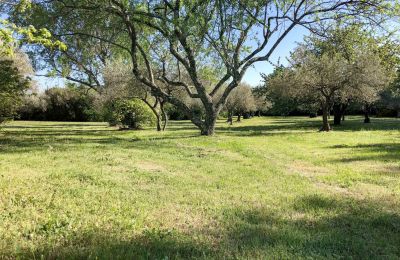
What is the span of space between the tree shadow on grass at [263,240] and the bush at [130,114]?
2606 centimetres

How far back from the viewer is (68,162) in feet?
35.6

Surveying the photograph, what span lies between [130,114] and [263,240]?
28.2m

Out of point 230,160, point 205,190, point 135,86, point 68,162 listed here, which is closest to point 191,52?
point 135,86

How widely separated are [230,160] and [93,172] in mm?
4554

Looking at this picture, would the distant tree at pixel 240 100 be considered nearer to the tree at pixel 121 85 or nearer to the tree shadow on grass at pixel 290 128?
the tree shadow on grass at pixel 290 128

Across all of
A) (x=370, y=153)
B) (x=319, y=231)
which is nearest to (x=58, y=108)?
(x=370, y=153)

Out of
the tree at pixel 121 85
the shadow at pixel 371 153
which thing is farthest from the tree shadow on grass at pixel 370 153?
the tree at pixel 121 85

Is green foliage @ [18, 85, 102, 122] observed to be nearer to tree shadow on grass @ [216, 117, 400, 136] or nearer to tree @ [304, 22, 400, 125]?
tree shadow on grass @ [216, 117, 400, 136]

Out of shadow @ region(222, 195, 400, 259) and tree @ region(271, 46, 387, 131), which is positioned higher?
tree @ region(271, 46, 387, 131)

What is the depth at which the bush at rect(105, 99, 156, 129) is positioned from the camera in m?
31.2

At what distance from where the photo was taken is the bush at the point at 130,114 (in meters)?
31.2

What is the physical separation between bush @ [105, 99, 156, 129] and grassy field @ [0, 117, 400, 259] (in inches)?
785

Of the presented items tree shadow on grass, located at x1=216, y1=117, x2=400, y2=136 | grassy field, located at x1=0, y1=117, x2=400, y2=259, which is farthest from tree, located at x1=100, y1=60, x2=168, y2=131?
grassy field, located at x1=0, y1=117, x2=400, y2=259

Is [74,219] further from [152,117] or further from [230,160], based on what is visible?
[152,117]
